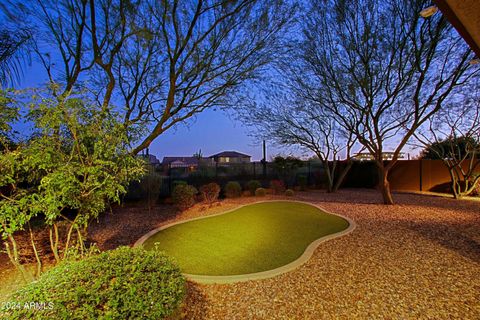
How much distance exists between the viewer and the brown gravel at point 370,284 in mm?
2432

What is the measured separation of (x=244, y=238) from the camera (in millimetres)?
4820

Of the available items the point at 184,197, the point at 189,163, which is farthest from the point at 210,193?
the point at 189,163

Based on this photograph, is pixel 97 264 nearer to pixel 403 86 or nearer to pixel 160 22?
pixel 160 22

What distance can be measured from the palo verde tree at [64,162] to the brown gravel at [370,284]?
5.46ft

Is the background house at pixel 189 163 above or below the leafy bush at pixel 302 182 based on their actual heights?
above

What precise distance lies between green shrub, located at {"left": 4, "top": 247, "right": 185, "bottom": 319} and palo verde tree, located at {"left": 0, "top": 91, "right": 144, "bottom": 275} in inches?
27.6

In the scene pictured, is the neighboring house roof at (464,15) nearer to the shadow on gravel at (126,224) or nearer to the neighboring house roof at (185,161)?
the shadow on gravel at (126,224)

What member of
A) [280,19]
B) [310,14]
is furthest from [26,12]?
[310,14]

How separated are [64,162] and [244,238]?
3348 millimetres

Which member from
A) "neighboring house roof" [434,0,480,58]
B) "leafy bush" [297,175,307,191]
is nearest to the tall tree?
"neighboring house roof" [434,0,480,58]

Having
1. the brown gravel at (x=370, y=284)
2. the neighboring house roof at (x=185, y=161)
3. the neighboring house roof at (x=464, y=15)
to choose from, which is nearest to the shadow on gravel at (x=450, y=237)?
the brown gravel at (x=370, y=284)

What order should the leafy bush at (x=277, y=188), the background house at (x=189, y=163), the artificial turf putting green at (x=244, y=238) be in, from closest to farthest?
the artificial turf putting green at (x=244, y=238)
the leafy bush at (x=277, y=188)
the background house at (x=189, y=163)

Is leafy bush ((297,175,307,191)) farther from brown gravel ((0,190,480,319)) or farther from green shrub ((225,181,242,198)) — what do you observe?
Result: brown gravel ((0,190,480,319))

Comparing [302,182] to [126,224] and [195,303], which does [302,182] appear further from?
[195,303]
